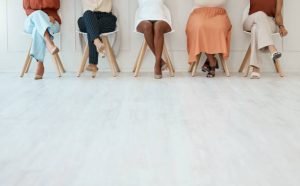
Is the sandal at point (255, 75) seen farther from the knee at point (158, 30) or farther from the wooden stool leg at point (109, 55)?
the wooden stool leg at point (109, 55)

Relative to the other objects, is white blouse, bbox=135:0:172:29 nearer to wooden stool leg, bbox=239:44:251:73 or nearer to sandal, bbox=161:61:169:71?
sandal, bbox=161:61:169:71

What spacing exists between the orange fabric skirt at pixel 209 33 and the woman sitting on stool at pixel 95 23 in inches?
31.1

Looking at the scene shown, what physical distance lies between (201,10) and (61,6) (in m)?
1.49

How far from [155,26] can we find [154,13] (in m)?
0.15

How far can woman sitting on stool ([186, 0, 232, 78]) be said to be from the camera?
4.68 meters

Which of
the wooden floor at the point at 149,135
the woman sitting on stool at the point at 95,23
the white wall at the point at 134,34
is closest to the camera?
the wooden floor at the point at 149,135

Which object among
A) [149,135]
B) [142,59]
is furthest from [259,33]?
[149,135]

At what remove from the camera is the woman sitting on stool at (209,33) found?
4.68m

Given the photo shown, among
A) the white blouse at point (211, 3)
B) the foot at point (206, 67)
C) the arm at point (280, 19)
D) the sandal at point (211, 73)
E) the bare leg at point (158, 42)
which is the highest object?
the white blouse at point (211, 3)

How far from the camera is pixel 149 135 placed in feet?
7.61

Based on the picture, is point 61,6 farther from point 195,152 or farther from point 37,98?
point 195,152

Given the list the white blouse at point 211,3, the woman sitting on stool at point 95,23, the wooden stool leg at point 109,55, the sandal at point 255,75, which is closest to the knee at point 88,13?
the woman sitting on stool at point 95,23

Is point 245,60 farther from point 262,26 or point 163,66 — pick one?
point 163,66

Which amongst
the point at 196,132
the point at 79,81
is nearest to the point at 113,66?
the point at 79,81
